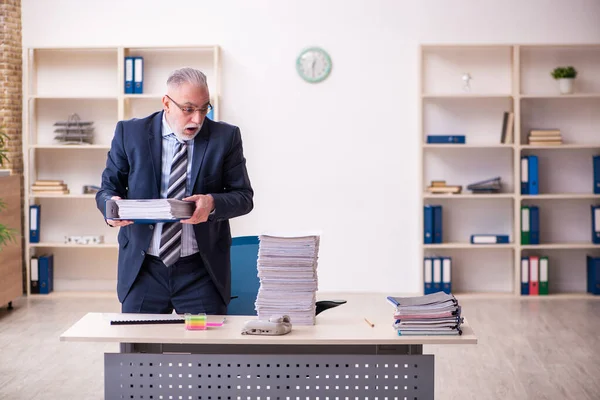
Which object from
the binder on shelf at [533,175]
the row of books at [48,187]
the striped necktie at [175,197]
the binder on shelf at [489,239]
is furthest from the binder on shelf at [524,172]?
the striped necktie at [175,197]

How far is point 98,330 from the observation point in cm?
289

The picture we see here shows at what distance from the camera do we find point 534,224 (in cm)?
732

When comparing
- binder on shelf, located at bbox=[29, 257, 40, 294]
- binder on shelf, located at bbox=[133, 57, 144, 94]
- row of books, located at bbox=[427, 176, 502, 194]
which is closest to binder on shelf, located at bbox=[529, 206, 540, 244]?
row of books, located at bbox=[427, 176, 502, 194]

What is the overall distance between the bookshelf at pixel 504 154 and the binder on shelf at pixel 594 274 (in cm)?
13

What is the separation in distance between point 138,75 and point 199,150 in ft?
14.4

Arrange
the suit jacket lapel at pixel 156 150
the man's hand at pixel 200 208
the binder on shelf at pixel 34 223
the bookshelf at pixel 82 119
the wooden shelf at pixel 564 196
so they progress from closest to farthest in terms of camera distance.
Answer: the man's hand at pixel 200 208
the suit jacket lapel at pixel 156 150
the wooden shelf at pixel 564 196
the binder on shelf at pixel 34 223
the bookshelf at pixel 82 119

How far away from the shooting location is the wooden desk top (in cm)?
278

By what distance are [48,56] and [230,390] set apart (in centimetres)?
559

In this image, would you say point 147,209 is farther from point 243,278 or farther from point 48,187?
point 48,187

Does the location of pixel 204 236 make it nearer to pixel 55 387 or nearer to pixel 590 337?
pixel 55 387

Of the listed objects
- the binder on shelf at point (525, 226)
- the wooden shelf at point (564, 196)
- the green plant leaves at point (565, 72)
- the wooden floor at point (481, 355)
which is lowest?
the wooden floor at point (481, 355)

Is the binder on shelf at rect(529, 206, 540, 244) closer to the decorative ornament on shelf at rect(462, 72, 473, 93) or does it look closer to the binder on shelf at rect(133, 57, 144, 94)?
the decorative ornament on shelf at rect(462, 72, 473, 93)

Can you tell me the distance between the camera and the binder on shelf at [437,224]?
7305 millimetres

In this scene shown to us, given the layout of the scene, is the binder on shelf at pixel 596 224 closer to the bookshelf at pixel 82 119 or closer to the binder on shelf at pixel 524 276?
the binder on shelf at pixel 524 276
